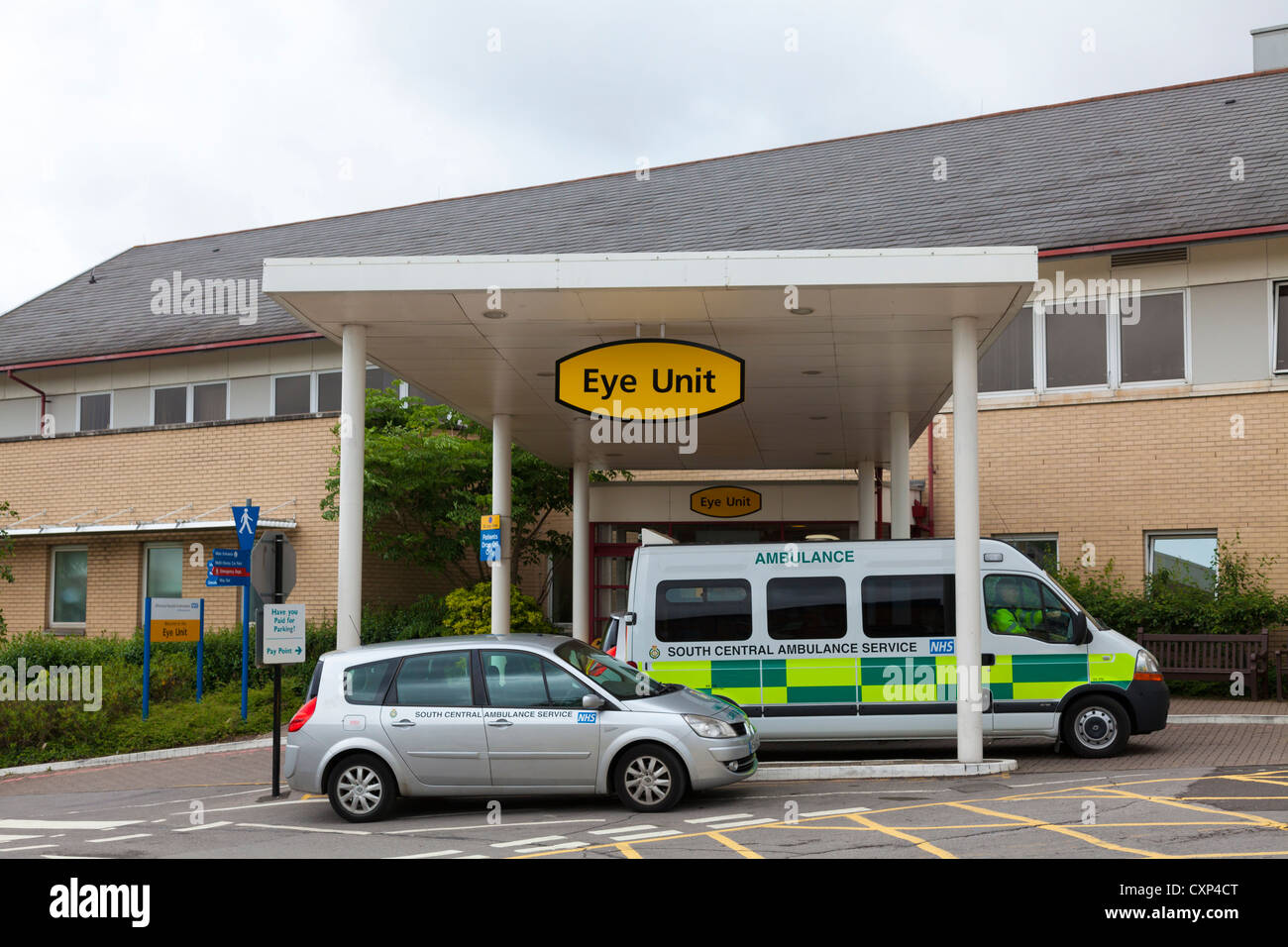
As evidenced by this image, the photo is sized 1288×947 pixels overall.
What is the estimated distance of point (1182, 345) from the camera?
2073 centimetres

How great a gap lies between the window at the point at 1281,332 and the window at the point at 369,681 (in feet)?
50.2

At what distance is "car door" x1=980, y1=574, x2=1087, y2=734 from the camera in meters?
13.1

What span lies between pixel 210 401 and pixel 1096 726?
21.6m

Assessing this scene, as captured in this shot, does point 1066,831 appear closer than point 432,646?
Yes

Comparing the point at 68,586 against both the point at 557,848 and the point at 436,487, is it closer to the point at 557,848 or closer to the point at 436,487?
the point at 436,487

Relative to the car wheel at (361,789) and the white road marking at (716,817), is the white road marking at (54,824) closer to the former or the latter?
the car wheel at (361,789)

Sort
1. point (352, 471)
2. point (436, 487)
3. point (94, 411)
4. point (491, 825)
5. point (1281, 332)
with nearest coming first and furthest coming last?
point (491, 825) → point (352, 471) → point (1281, 332) → point (436, 487) → point (94, 411)

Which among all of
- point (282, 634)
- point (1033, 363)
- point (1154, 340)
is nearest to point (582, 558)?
point (1033, 363)

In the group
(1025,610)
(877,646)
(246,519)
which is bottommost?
(877,646)

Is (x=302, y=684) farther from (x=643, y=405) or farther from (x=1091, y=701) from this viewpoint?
(x=1091, y=701)

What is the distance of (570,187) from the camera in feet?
102

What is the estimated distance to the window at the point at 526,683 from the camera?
10.6m

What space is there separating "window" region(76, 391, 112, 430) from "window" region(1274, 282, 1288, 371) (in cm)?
2400
